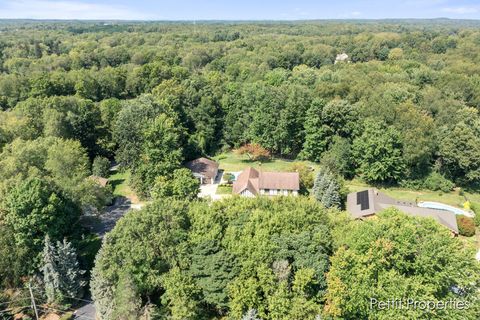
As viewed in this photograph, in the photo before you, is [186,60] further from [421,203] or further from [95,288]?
[95,288]

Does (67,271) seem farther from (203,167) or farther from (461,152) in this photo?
(461,152)

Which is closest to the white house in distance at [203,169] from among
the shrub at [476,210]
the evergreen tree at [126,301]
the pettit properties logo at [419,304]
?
the evergreen tree at [126,301]

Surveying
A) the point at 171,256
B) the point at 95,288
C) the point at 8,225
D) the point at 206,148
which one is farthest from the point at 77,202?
the point at 206,148

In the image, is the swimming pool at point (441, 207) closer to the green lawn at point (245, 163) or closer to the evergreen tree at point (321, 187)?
the evergreen tree at point (321, 187)

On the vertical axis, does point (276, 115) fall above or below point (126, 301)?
above

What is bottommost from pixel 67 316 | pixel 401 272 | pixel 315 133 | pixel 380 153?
pixel 67 316

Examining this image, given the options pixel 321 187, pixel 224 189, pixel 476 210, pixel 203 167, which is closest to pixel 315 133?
pixel 321 187
